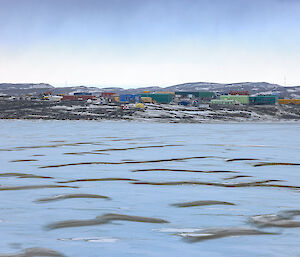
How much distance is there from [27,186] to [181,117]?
70.7 metres

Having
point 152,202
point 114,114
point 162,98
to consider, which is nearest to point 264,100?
point 162,98

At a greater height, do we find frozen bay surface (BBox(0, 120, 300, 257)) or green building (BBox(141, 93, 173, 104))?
green building (BBox(141, 93, 173, 104))

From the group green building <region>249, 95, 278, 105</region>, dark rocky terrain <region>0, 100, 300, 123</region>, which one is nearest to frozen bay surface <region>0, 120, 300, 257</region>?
dark rocky terrain <region>0, 100, 300, 123</region>

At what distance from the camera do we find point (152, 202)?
1288 cm

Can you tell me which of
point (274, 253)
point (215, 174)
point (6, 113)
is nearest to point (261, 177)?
point (215, 174)

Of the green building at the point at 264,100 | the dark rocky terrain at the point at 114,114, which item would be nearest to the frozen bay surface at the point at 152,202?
the dark rocky terrain at the point at 114,114

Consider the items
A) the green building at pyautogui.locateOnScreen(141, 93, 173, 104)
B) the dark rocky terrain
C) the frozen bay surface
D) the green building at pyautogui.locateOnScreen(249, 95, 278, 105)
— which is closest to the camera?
the frozen bay surface

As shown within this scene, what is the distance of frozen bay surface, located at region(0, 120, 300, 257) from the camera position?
8891 mm

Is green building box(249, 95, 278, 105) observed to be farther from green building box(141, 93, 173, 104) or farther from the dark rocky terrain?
the dark rocky terrain

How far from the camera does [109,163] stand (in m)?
21.8

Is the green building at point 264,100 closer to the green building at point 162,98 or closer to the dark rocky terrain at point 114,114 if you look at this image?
the green building at point 162,98

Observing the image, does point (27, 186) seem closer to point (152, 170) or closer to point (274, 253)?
point (152, 170)

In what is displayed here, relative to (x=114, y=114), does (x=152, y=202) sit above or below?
above

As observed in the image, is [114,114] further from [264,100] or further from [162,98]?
[264,100]
